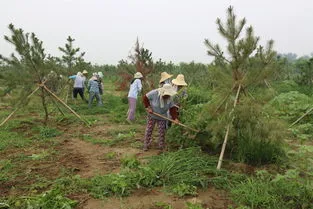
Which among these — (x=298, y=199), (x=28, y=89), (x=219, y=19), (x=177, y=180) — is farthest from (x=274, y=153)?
(x=28, y=89)

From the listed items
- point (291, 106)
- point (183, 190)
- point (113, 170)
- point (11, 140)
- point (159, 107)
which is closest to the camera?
point (183, 190)

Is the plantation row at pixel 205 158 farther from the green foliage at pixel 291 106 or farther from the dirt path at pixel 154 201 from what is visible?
the green foliage at pixel 291 106

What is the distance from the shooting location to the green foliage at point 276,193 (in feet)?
11.3

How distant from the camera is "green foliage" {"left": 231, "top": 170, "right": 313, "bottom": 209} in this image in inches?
136

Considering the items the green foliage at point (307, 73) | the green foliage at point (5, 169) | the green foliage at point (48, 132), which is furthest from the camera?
the green foliage at point (307, 73)

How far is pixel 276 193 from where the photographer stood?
366cm

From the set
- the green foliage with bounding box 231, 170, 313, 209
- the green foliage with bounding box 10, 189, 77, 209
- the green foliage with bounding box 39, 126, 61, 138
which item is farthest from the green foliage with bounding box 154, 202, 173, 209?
the green foliage with bounding box 39, 126, 61, 138

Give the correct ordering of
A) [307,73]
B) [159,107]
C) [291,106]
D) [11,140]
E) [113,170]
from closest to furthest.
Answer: [113,170] → [159,107] → [11,140] → [291,106] → [307,73]

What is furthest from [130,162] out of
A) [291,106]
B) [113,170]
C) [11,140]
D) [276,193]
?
[291,106]

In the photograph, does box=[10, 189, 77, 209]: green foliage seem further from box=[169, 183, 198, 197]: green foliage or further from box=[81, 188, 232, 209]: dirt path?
box=[169, 183, 198, 197]: green foliage

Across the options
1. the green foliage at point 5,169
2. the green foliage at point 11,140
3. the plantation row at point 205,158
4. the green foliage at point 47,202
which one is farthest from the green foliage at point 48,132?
the green foliage at point 47,202

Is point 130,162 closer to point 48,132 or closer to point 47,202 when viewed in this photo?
point 47,202

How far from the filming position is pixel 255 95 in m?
4.91

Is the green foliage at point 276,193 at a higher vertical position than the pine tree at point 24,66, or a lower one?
lower
